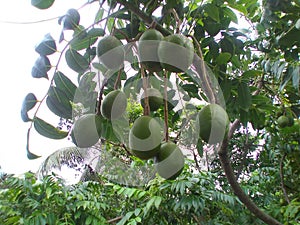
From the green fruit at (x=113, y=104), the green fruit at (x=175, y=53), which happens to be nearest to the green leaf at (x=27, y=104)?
the green fruit at (x=113, y=104)

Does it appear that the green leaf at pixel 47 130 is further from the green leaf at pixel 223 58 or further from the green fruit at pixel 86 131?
the green leaf at pixel 223 58

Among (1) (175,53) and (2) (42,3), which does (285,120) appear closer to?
(1) (175,53)

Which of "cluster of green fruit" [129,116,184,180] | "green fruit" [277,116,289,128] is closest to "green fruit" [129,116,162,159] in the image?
"cluster of green fruit" [129,116,184,180]

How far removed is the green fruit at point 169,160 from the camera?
0.50 meters

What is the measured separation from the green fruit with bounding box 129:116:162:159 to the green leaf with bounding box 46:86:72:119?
136 mm

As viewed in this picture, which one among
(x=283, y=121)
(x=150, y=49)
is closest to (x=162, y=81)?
(x=150, y=49)

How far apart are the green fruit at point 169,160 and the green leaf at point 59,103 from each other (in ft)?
0.56

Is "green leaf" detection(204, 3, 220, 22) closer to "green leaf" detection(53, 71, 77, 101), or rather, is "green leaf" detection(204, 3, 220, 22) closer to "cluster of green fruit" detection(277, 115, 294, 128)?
"green leaf" detection(53, 71, 77, 101)

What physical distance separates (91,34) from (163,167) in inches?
11.1

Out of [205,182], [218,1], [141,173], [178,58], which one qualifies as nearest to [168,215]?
[205,182]

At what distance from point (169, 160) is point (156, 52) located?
0.54ft

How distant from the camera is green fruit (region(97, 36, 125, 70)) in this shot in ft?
1.70

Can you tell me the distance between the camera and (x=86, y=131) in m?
0.49

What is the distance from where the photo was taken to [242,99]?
0.77m
